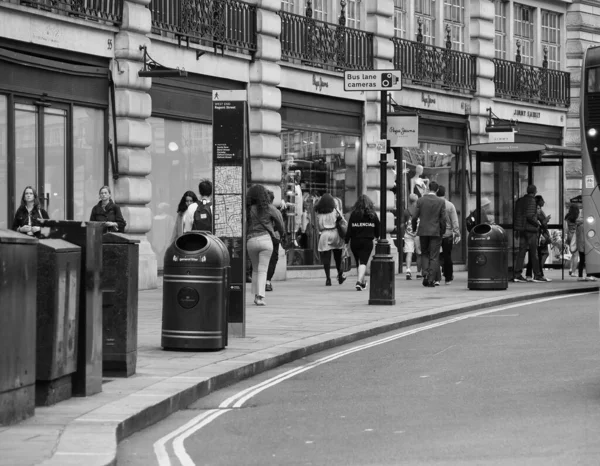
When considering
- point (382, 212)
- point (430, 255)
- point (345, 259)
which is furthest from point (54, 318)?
point (345, 259)

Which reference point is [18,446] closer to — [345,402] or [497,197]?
[345,402]


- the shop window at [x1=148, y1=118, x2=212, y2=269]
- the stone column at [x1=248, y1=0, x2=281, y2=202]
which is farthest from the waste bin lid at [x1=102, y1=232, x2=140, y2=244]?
the stone column at [x1=248, y1=0, x2=281, y2=202]

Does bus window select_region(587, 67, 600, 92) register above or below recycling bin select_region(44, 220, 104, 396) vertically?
above

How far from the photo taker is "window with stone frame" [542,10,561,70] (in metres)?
36.5

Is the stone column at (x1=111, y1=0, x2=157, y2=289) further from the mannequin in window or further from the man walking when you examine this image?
the mannequin in window

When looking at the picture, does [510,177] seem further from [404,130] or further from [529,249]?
[404,130]

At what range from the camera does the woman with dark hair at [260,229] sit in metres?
18.5

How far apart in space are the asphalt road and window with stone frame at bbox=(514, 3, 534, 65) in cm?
2216

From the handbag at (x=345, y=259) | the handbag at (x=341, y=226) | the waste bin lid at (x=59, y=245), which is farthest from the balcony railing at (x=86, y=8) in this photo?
the waste bin lid at (x=59, y=245)

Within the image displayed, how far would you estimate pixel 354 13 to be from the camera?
29.7m

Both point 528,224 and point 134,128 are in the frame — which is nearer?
point 134,128

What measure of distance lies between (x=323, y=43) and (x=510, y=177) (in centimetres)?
468

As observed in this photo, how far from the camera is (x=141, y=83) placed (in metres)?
22.5

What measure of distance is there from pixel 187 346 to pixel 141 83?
10.6 m
